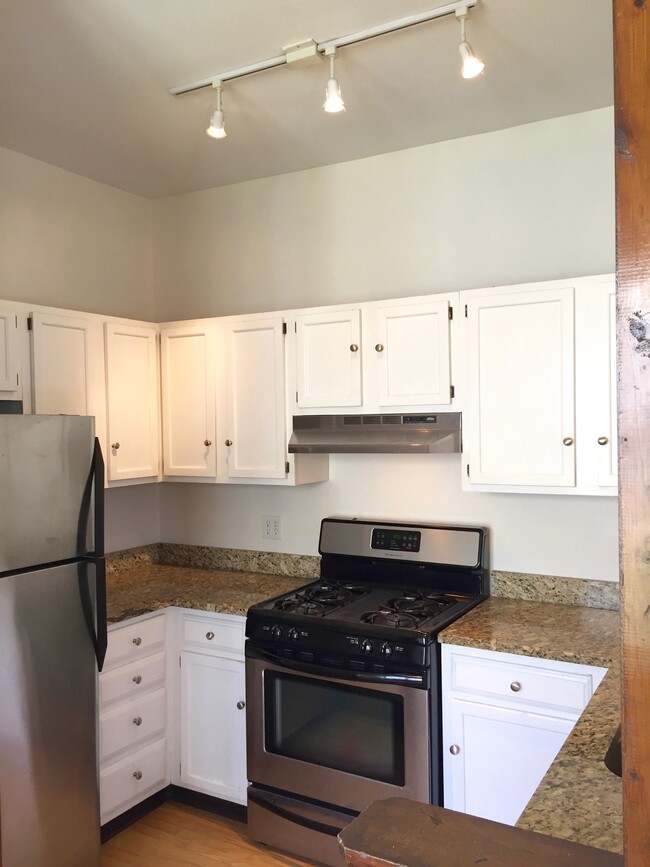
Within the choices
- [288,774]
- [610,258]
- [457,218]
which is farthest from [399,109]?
[288,774]

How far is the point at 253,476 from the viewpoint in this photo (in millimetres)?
3143

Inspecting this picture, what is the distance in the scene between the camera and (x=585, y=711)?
171 cm

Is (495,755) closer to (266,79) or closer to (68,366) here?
(68,366)

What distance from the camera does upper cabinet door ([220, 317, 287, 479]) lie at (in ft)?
10.1

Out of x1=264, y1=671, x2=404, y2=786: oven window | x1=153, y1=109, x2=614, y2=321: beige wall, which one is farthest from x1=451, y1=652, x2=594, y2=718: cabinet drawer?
x1=153, y1=109, x2=614, y2=321: beige wall

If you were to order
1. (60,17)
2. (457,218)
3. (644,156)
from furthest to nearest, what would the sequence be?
(457,218), (60,17), (644,156)

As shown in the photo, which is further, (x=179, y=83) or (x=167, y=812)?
(x=167, y=812)

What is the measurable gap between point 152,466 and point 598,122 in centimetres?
239

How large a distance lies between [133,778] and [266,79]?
2.74 m

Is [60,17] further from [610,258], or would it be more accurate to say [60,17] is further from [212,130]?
[610,258]

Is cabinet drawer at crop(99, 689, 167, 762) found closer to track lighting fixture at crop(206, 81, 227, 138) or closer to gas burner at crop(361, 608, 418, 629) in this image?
gas burner at crop(361, 608, 418, 629)

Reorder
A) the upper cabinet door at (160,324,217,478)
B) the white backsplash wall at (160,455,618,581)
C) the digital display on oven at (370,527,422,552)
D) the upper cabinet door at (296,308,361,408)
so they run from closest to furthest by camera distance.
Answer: the white backsplash wall at (160,455,618,581) → the upper cabinet door at (296,308,361,408) → the digital display on oven at (370,527,422,552) → the upper cabinet door at (160,324,217,478)

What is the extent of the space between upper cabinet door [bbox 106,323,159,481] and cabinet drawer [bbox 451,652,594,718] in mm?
1671

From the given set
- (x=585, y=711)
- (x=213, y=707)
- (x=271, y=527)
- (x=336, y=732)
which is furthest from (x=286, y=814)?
(x=585, y=711)
